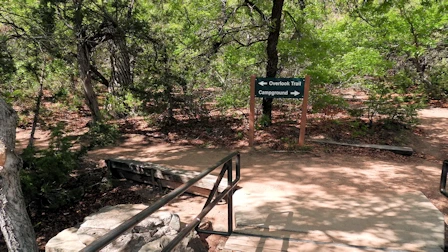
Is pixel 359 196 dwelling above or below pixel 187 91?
below

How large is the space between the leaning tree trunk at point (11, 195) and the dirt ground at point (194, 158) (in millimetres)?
1647

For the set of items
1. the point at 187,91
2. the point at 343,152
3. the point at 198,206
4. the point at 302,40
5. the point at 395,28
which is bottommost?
the point at 198,206

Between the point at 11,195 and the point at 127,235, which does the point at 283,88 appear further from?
the point at 11,195

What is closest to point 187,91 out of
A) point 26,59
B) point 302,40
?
point 302,40

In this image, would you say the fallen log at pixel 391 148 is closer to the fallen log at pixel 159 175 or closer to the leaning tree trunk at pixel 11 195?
the fallen log at pixel 159 175

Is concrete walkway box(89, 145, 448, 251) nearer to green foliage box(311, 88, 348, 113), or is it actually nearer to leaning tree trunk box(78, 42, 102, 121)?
green foliage box(311, 88, 348, 113)

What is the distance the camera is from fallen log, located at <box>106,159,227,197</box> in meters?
5.43

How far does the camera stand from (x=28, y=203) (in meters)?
5.31

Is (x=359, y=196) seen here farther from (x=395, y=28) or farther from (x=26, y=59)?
(x=26, y=59)

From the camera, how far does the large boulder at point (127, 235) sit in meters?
3.33

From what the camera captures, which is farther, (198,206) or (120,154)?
(120,154)

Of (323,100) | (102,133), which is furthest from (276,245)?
(102,133)

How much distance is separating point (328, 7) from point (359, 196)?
8886 mm

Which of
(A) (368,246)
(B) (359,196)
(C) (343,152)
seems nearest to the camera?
(A) (368,246)
